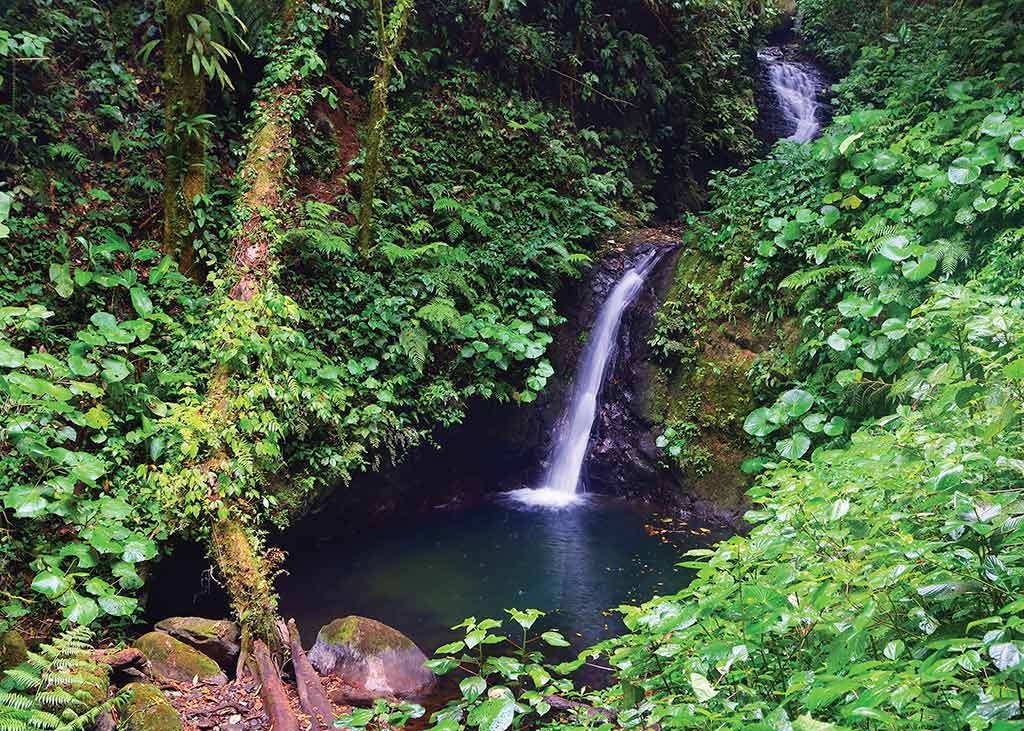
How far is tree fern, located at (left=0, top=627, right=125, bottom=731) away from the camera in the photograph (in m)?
3.08

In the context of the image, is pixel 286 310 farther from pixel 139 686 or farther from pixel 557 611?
pixel 557 611

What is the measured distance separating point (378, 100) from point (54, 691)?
588 cm

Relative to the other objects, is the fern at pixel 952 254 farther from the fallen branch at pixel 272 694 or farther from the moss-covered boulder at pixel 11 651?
the moss-covered boulder at pixel 11 651

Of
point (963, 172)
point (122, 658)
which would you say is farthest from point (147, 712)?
point (963, 172)

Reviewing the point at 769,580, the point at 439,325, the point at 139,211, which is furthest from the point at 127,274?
the point at 769,580

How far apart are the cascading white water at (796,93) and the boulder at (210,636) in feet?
37.0

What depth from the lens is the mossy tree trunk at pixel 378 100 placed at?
708 cm

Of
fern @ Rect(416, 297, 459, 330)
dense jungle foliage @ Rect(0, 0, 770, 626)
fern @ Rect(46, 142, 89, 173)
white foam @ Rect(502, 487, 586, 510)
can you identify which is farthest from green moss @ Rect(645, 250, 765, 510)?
fern @ Rect(46, 142, 89, 173)

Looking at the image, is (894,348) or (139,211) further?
(139,211)

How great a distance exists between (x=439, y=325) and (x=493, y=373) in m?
0.89

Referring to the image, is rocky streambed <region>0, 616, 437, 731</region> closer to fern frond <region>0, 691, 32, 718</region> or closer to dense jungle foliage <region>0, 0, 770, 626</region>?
fern frond <region>0, 691, 32, 718</region>

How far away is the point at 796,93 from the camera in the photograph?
12.9 meters

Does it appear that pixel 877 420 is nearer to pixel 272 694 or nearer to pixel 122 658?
pixel 272 694

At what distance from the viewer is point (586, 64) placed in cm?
1076
